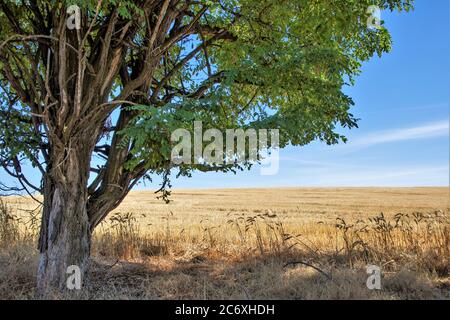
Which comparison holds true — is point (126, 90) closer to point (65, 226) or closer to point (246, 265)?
point (65, 226)

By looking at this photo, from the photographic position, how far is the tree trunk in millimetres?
6625

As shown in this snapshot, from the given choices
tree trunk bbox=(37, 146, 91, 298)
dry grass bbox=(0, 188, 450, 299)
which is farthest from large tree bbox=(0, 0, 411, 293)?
dry grass bbox=(0, 188, 450, 299)

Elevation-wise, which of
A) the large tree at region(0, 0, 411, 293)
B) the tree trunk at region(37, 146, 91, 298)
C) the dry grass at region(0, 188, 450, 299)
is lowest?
the dry grass at region(0, 188, 450, 299)

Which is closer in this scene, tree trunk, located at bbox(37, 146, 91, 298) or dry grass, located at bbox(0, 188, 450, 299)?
dry grass, located at bbox(0, 188, 450, 299)

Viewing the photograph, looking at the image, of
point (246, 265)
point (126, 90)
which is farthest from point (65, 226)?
point (246, 265)

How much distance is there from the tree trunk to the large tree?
0.6 inches

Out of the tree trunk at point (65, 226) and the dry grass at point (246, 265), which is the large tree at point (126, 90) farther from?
the dry grass at point (246, 265)

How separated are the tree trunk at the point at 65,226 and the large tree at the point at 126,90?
2 cm

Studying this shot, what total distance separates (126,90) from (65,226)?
233 cm

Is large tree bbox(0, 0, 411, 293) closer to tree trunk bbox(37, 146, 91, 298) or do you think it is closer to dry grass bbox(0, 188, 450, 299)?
tree trunk bbox(37, 146, 91, 298)

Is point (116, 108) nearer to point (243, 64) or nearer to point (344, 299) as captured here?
point (243, 64)

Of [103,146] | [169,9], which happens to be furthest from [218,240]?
[169,9]

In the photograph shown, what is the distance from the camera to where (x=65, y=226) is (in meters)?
6.63

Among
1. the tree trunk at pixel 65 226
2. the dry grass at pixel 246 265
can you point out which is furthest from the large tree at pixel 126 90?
the dry grass at pixel 246 265
